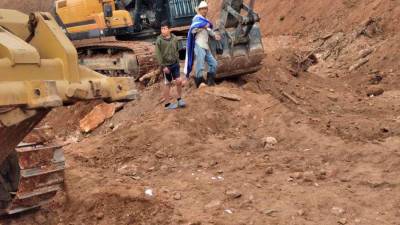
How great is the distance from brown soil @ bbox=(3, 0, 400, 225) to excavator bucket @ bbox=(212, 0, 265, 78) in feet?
1.10

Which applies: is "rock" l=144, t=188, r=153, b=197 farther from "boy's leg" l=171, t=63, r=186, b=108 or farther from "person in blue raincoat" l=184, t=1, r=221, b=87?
"person in blue raincoat" l=184, t=1, r=221, b=87

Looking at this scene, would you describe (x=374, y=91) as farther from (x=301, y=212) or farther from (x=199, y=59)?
Answer: (x=301, y=212)

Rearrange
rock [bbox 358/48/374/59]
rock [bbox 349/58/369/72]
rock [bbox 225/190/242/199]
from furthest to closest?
1. rock [bbox 358/48/374/59]
2. rock [bbox 349/58/369/72]
3. rock [bbox 225/190/242/199]

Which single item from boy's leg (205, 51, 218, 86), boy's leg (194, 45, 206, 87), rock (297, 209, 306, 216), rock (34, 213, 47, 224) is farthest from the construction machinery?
boy's leg (205, 51, 218, 86)

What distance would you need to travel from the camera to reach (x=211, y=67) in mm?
10086

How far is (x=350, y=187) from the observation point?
241 inches

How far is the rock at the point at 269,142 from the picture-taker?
8047 millimetres

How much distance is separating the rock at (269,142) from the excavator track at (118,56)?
497 cm

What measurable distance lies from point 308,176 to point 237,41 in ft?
15.3

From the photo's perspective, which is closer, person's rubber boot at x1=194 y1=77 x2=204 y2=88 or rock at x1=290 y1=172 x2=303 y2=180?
rock at x1=290 y1=172 x2=303 y2=180

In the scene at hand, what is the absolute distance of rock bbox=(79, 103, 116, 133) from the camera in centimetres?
1105

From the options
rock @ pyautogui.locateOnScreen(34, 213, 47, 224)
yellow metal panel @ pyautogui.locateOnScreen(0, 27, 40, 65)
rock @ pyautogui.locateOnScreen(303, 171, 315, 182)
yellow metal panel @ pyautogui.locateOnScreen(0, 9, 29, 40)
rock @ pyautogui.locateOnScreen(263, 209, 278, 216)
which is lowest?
rock @ pyautogui.locateOnScreen(34, 213, 47, 224)

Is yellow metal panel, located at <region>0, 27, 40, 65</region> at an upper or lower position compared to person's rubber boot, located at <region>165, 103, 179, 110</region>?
upper

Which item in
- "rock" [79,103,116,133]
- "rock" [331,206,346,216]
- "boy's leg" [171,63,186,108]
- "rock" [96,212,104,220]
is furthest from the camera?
"rock" [79,103,116,133]
